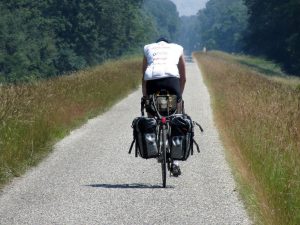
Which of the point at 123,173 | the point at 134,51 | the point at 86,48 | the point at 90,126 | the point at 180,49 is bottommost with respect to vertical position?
the point at 134,51

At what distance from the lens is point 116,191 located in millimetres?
8812

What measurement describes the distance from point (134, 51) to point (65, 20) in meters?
43.1

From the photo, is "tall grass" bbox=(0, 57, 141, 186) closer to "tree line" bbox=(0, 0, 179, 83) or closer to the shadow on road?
the shadow on road

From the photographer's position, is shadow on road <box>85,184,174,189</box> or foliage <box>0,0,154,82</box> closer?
shadow on road <box>85,184,174,189</box>

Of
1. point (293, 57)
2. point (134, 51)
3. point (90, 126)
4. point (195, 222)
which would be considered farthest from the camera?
point (134, 51)

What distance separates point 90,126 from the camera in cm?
1670

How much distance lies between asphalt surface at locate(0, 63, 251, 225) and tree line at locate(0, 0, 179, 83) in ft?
205

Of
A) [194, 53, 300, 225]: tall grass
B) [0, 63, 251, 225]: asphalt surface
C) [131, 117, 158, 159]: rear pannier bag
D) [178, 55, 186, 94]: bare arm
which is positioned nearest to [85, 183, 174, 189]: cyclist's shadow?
[0, 63, 251, 225]: asphalt surface

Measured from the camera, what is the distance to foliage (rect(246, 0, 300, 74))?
63.7 m

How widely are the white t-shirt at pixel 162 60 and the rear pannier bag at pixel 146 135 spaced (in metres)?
0.59

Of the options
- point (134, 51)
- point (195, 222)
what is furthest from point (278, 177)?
point (134, 51)

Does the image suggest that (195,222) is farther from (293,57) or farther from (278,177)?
(293,57)

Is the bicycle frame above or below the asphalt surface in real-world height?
above

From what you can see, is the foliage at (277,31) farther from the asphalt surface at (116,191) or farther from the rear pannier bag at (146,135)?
the rear pannier bag at (146,135)
